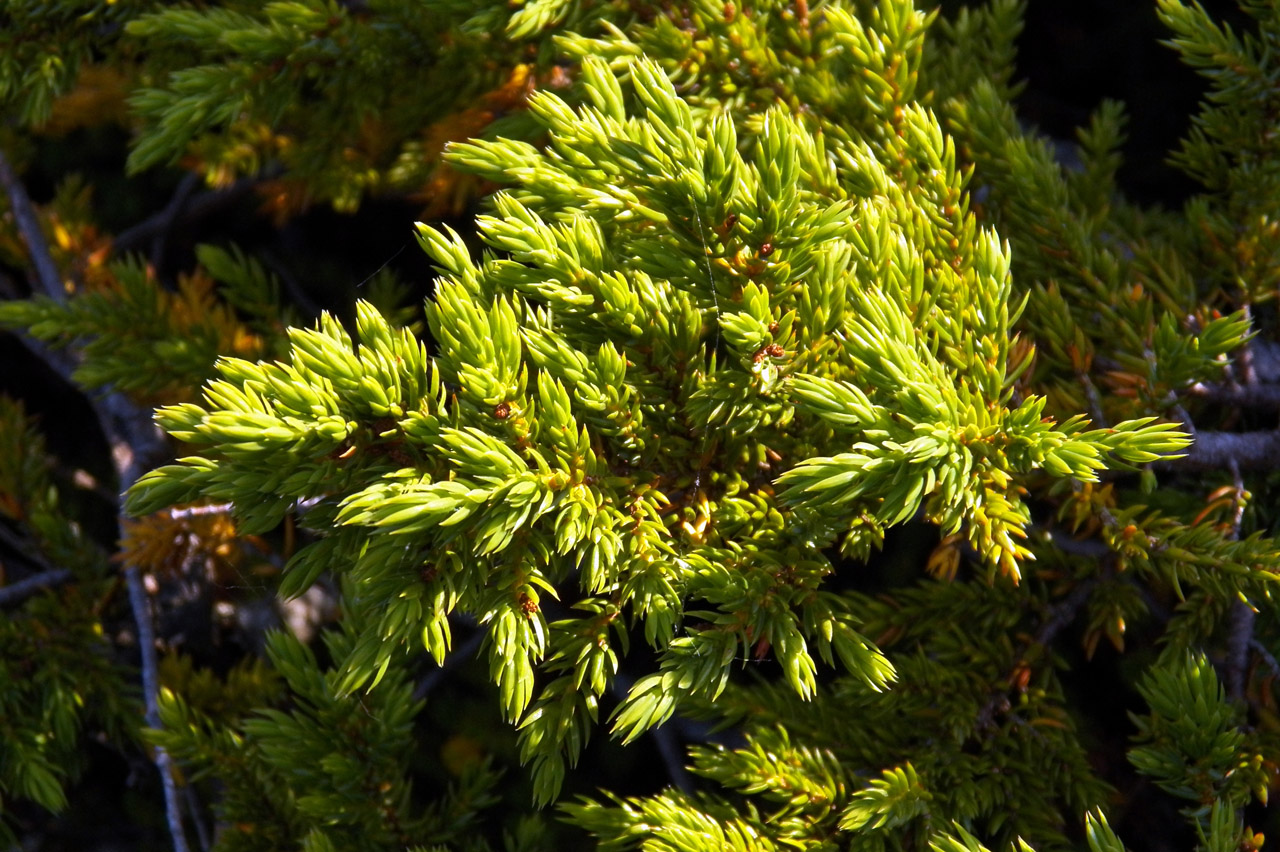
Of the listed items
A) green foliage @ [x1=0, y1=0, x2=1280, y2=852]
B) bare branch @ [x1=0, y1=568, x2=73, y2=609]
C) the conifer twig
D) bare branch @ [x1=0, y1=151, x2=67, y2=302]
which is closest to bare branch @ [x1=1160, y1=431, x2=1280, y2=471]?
green foliage @ [x1=0, y1=0, x2=1280, y2=852]

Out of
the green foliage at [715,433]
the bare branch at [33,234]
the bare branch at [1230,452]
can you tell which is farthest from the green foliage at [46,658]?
the bare branch at [1230,452]

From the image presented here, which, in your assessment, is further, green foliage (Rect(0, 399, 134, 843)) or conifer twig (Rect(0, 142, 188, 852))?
conifer twig (Rect(0, 142, 188, 852))

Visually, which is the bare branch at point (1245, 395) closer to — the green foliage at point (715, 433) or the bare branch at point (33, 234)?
the green foliage at point (715, 433)

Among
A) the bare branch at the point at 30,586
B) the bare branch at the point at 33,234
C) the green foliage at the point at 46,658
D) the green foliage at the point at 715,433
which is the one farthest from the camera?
the bare branch at the point at 33,234

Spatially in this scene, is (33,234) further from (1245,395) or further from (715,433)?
(1245,395)

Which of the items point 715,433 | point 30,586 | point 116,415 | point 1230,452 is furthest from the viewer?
point 116,415

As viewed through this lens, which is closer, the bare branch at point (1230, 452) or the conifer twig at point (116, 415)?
the bare branch at point (1230, 452)

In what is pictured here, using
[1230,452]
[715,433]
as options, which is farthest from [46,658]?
[1230,452]

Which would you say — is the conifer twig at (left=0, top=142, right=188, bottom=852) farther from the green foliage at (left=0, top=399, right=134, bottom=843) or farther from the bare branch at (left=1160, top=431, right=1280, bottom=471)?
the bare branch at (left=1160, top=431, right=1280, bottom=471)

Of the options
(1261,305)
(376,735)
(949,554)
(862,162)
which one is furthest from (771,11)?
(376,735)

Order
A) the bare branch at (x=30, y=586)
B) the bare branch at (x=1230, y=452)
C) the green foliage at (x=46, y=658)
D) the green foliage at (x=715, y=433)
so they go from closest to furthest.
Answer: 1. the green foliage at (x=715, y=433)
2. the bare branch at (x=1230, y=452)
3. the green foliage at (x=46, y=658)
4. the bare branch at (x=30, y=586)

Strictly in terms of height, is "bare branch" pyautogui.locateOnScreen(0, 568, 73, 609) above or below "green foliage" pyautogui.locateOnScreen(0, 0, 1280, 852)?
below

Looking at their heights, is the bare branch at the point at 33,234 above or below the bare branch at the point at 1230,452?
above

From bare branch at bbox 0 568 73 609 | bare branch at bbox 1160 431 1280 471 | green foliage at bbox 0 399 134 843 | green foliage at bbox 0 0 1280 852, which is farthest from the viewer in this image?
bare branch at bbox 0 568 73 609
